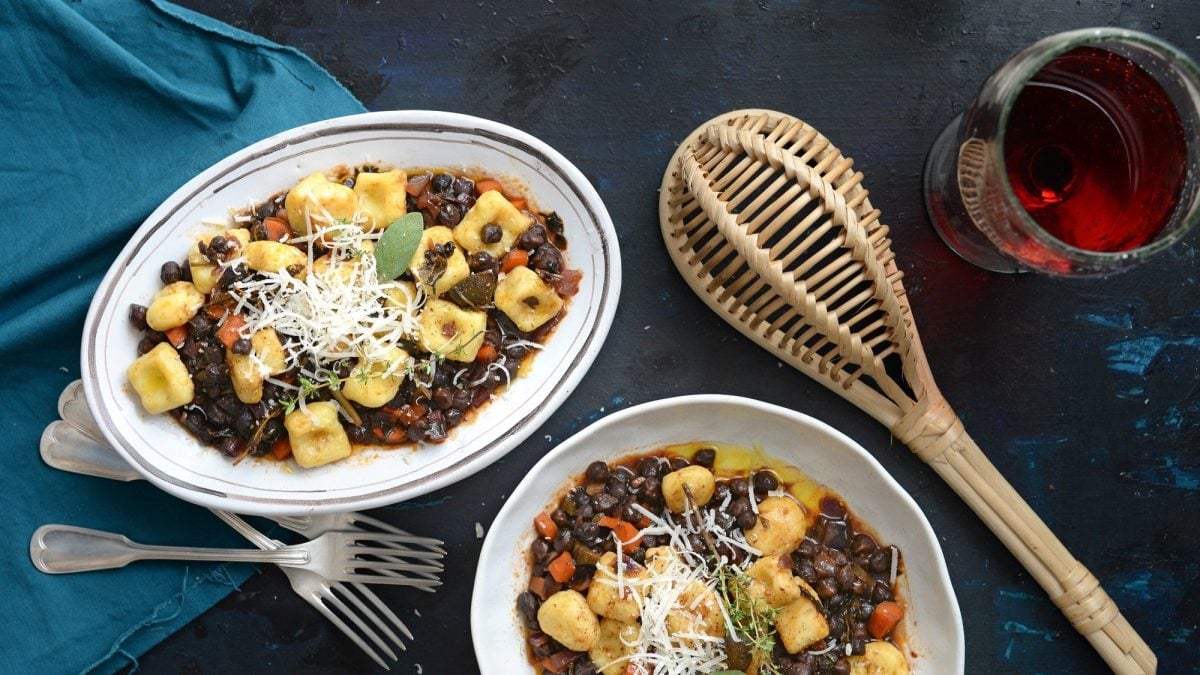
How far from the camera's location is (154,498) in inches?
135

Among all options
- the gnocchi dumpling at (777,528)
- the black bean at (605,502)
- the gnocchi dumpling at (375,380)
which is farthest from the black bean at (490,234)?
the gnocchi dumpling at (777,528)

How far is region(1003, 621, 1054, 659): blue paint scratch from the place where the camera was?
350 centimetres

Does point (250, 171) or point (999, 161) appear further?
point (250, 171)

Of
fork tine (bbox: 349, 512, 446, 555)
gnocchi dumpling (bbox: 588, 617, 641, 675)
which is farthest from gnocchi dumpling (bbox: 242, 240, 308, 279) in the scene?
gnocchi dumpling (bbox: 588, 617, 641, 675)

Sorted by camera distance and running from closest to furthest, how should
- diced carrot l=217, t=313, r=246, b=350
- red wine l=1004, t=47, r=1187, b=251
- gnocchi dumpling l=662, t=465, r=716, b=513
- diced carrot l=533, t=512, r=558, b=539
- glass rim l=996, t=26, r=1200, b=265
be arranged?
glass rim l=996, t=26, r=1200, b=265 < red wine l=1004, t=47, r=1187, b=251 < diced carrot l=217, t=313, r=246, b=350 < gnocchi dumpling l=662, t=465, r=716, b=513 < diced carrot l=533, t=512, r=558, b=539

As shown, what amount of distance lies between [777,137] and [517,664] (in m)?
2.06

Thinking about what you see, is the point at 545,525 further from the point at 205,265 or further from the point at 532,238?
the point at 205,265

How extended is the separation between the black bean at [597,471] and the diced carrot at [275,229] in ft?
4.33

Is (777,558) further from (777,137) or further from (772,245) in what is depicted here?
(777,137)

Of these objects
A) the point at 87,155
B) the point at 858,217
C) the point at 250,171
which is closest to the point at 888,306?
the point at 858,217

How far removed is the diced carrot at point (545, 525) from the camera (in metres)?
3.30

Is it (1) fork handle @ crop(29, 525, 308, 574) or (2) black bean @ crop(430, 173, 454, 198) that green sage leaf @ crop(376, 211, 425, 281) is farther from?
(1) fork handle @ crop(29, 525, 308, 574)

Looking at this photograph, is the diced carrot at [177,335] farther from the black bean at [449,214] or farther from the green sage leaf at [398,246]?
the black bean at [449,214]

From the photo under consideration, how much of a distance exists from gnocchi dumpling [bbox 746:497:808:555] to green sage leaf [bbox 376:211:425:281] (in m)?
1.49
